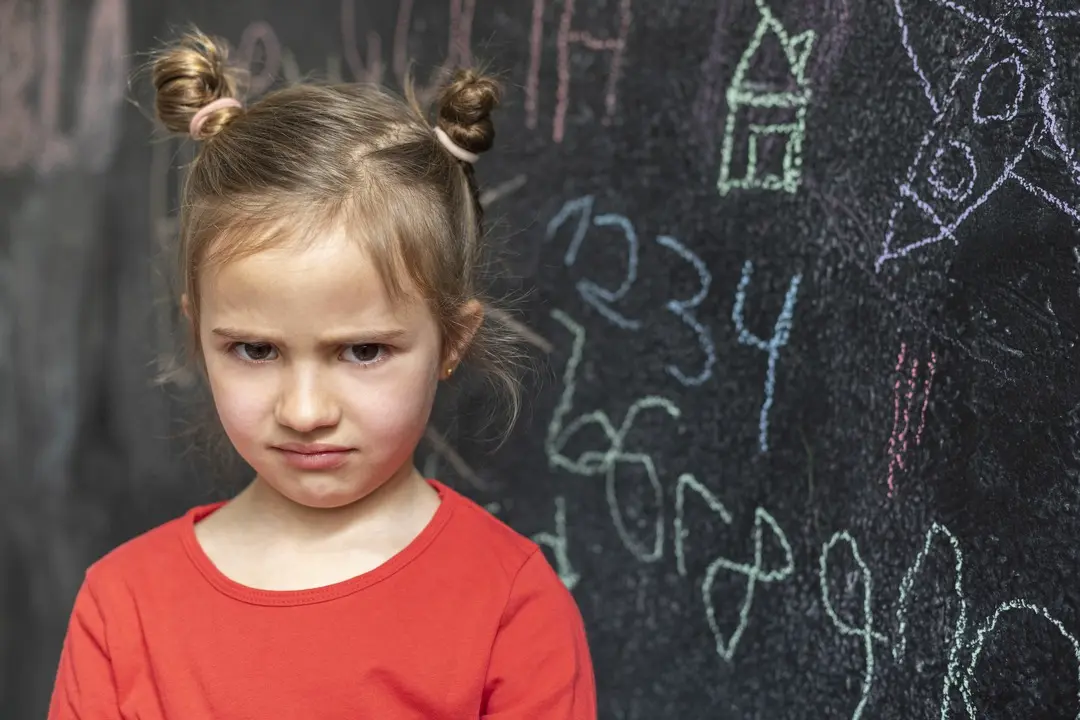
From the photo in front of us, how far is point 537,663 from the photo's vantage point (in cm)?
107

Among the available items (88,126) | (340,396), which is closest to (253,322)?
(340,396)

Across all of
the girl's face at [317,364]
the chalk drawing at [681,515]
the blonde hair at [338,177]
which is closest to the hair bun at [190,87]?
the blonde hair at [338,177]

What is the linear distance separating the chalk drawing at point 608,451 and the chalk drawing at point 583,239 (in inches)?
1.6

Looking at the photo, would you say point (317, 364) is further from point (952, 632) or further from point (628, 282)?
point (952, 632)

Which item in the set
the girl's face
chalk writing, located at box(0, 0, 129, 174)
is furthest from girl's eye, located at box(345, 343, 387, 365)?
chalk writing, located at box(0, 0, 129, 174)

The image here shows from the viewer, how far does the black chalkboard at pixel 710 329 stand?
1039 millimetres

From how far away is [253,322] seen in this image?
3.29ft

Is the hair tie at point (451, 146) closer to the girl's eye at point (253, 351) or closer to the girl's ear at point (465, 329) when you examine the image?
the girl's ear at point (465, 329)

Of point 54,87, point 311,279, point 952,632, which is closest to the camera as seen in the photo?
point 311,279

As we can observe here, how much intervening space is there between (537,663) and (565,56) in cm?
71

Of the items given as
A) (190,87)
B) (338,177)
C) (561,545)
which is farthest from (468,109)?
(561,545)

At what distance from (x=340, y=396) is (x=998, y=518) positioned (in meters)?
0.56

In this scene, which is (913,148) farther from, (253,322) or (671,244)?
(253,322)

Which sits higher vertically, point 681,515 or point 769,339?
point 769,339
